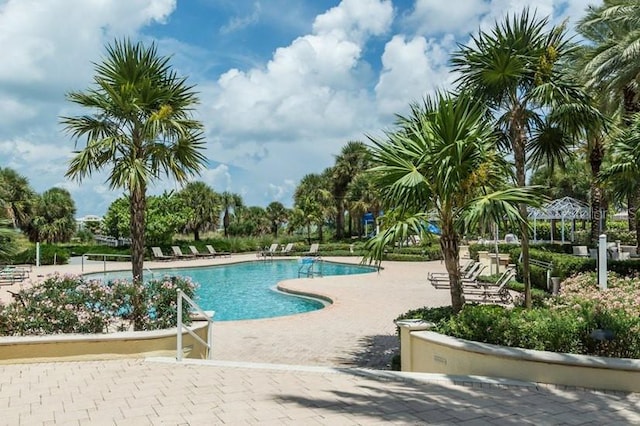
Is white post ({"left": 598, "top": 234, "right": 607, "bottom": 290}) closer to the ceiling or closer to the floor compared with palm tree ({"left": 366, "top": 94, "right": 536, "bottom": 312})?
closer to the floor

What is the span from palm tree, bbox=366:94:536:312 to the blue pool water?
425 cm

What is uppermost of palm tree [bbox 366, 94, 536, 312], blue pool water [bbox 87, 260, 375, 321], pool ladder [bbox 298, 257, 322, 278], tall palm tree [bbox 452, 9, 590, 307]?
tall palm tree [bbox 452, 9, 590, 307]

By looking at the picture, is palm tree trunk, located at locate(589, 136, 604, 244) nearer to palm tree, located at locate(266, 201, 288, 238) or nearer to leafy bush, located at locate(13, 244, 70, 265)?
leafy bush, located at locate(13, 244, 70, 265)

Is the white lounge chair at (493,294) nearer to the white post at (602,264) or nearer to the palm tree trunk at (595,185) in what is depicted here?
the white post at (602,264)

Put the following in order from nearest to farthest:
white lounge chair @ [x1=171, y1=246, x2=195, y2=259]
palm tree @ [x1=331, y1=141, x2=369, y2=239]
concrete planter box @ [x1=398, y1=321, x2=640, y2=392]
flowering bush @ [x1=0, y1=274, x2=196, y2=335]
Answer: concrete planter box @ [x1=398, y1=321, x2=640, y2=392]
flowering bush @ [x1=0, y1=274, x2=196, y2=335]
white lounge chair @ [x1=171, y1=246, x2=195, y2=259]
palm tree @ [x1=331, y1=141, x2=369, y2=239]

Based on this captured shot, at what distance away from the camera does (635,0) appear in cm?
1534

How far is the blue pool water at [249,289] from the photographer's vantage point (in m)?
15.2

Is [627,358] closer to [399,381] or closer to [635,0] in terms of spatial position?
[399,381]

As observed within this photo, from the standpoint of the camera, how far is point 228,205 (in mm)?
54562

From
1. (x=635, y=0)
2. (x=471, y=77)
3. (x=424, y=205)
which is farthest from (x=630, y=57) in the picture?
(x=424, y=205)

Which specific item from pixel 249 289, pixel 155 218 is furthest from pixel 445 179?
pixel 155 218

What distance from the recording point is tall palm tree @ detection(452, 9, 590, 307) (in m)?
8.05

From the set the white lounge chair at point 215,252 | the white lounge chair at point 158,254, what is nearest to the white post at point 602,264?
the white lounge chair at point 158,254

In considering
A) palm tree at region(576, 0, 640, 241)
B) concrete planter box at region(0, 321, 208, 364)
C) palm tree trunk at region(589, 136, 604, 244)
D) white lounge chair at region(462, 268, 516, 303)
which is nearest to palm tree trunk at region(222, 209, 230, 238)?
palm tree trunk at region(589, 136, 604, 244)
